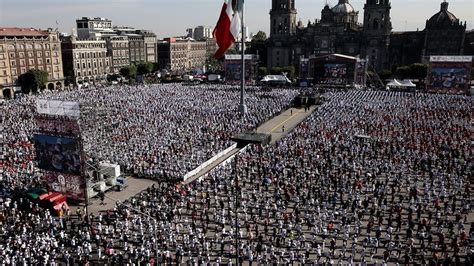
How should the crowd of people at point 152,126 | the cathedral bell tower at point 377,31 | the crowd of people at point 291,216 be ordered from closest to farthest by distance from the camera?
the crowd of people at point 291,216 < the crowd of people at point 152,126 < the cathedral bell tower at point 377,31

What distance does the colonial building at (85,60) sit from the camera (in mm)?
90938

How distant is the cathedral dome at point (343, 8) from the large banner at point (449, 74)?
53865 mm

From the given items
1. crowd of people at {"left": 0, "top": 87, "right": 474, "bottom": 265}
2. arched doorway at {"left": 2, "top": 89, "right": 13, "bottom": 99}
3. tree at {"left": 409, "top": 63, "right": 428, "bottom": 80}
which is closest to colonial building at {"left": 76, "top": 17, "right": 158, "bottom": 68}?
arched doorway at {"left": 2, "top": 89, "right": 13, "bottom": 99}

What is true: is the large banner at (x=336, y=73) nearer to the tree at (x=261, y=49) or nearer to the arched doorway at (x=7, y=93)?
the tree at (x=261, y=49)

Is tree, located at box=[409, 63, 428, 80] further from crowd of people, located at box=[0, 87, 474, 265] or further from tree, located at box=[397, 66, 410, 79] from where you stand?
crowd of people, located at box=[0, 87, 474, 265]

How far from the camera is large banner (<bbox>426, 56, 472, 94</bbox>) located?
214ft

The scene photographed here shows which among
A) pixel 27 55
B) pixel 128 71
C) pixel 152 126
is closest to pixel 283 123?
pixel 152 126

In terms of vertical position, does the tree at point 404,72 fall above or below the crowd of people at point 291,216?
above

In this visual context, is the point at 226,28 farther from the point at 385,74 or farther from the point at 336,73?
the point at 385,74

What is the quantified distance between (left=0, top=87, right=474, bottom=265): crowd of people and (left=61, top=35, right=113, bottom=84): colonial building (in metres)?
71.5

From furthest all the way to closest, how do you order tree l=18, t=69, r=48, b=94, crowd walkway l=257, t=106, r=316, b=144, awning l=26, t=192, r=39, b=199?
tree l=18, t=69, r=48, b=94
crowd walkway l=257, t=106, r=316, b=144
awning l=26, t=192, r=39, b=199

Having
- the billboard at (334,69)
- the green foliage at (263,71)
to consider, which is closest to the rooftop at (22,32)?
the green foliage at (263,71)

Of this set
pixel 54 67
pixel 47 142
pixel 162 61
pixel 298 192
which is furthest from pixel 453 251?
pixel 162 61

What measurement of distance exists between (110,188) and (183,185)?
16.5ft
